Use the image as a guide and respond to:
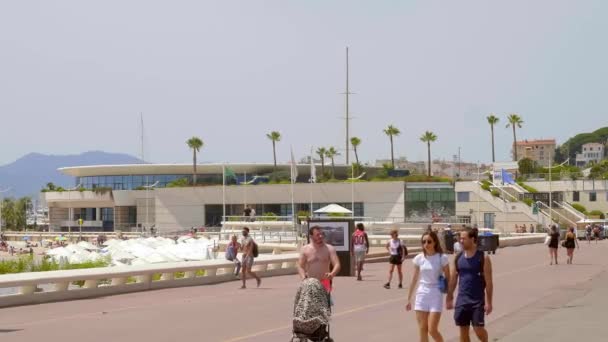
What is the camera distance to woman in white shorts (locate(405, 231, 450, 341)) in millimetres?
10539

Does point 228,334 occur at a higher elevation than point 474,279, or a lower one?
lower

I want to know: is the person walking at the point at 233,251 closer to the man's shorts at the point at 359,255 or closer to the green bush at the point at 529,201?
the man's shorts at the point at 359,255

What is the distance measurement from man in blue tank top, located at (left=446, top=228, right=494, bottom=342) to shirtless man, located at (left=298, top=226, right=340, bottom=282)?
2831 millimetres

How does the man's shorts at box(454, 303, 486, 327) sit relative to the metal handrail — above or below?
below

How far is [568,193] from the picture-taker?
88.9 metres

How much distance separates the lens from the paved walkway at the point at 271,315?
46.6 ft

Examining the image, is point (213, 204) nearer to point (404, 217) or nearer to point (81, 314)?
point (404, 217)

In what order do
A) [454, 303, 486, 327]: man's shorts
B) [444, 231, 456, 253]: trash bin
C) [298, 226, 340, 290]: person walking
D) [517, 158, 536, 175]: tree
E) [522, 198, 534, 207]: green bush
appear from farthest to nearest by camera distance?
1. [517, 158, 536, 175]: tree
2. [522, 198, 534, 207]: green bush
3. [444, 231, 456, 253]: trash bin
4. [298, 226, 340, 290]: person walking
5. [454, 303, 486, 327]: man's shorts

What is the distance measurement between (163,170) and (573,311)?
347 feet

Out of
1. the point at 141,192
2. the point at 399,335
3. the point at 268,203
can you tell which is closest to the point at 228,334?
the point at 399,335

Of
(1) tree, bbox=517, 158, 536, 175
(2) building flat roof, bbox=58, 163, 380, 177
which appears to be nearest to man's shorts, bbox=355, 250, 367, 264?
(1) tree, bbox=517, 158, 536, 175

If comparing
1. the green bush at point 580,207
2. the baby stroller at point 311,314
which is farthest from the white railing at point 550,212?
the baby stroller at point 311,314

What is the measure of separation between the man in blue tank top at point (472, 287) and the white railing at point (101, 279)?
12.5m

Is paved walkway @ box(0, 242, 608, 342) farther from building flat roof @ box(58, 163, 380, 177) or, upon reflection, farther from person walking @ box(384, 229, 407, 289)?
building flat roof @ box(58, 163, 380, 177)
